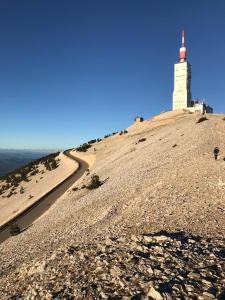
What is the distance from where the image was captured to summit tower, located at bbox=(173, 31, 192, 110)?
162875mm

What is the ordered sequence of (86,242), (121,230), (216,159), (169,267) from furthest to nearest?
(216,159)
(121,230)
(86,242)
(169,267)

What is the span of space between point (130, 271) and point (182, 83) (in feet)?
532

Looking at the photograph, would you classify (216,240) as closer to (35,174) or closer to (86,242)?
(86,242)

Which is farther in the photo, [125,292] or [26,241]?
[26,241]

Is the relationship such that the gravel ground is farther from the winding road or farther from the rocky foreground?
the winding road

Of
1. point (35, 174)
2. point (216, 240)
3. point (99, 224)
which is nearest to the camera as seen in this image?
point (216, 240)

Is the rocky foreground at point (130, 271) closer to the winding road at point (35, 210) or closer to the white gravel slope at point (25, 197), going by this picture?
the winding road at point (35, 210)

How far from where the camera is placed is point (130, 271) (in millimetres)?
11727

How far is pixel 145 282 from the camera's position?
10.8 meters

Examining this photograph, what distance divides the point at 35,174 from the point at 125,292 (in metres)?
64.0

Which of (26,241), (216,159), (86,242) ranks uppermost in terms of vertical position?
(216,159)

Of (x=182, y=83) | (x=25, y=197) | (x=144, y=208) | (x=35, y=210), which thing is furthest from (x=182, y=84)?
(x=144, y=208)

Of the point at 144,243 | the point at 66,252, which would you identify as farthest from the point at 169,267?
the point at 66,252

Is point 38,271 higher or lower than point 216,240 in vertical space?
lower
